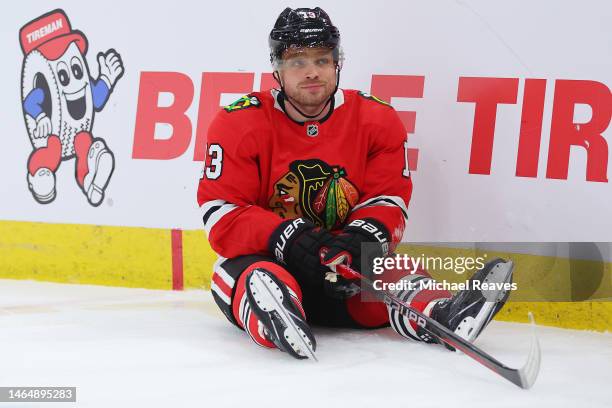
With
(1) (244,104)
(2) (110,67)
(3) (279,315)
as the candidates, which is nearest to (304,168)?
(1) (244,104)

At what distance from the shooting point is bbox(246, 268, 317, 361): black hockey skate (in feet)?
6.70

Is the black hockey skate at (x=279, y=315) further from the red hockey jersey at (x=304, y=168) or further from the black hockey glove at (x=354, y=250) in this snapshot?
the red hockey jersey at (x=304, y=168)

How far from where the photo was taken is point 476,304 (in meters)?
2.07

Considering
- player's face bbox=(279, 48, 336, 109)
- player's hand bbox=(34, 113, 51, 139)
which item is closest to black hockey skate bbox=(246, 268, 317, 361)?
player's face bbox=(279, 48, 336, 109)

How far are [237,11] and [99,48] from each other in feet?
2.03

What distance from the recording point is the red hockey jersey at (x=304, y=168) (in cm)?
241

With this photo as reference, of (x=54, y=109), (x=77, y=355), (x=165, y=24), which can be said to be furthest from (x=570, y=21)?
(x=54, y=109)

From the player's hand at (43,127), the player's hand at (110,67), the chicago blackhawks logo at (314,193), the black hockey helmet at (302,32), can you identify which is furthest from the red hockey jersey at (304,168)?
the player's hand at (43,127)

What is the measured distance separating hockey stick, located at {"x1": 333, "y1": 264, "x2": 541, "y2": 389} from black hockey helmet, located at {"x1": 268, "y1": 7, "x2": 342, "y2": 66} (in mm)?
644

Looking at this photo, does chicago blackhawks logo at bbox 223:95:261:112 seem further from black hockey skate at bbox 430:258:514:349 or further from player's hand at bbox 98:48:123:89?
player's hand at bbox 98:48:123:89

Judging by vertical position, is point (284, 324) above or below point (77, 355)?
above

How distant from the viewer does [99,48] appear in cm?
335

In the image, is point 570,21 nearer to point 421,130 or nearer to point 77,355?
point 421,130

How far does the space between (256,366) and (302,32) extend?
947 millimetres
